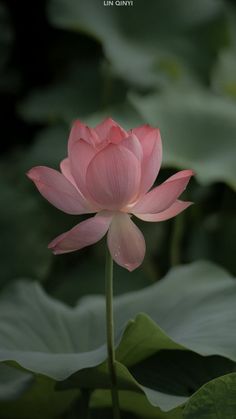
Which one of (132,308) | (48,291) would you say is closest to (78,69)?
(48,291)

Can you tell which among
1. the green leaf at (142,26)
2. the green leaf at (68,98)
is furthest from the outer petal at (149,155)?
the green leaf at (68,98)

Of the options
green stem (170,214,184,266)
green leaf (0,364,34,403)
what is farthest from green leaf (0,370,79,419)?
green stem (170,214,184,266)

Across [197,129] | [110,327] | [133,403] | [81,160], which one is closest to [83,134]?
[81,160]

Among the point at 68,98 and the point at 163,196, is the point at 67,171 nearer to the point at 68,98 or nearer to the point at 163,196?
the point at 163,196

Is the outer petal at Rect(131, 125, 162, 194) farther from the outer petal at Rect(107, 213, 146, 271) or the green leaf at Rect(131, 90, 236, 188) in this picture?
the green leaf at Rect(131, 90, 236, 188)

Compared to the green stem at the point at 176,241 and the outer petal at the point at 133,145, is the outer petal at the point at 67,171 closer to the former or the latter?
the outer petal at the point at 133,145

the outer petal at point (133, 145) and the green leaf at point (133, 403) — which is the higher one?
the outer petal at point (133, 145)
